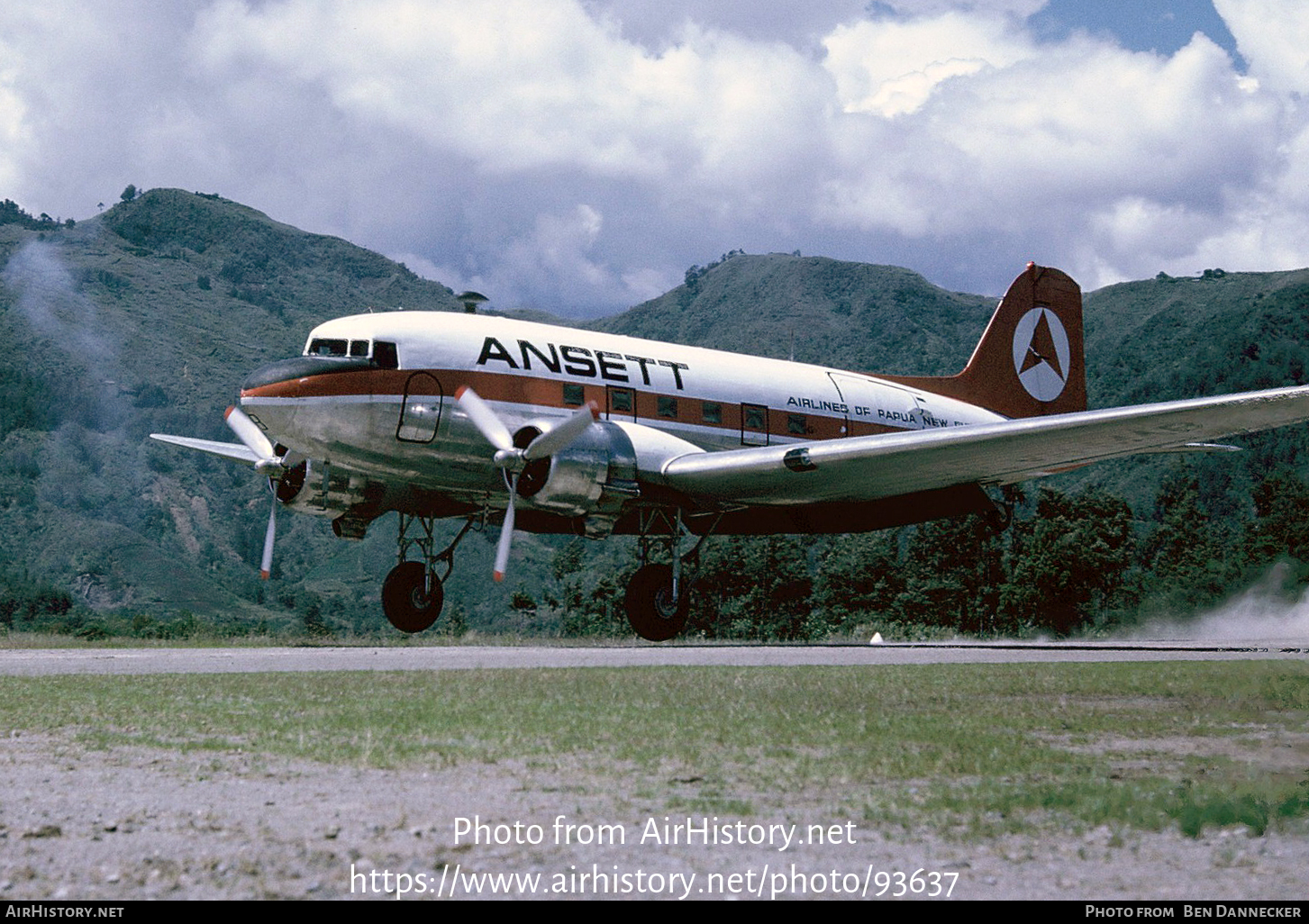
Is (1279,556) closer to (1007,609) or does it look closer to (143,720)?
(143,720)

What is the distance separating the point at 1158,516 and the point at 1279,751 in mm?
132918

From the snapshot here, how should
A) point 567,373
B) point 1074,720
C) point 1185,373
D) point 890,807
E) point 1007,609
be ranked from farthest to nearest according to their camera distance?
point 1185,373 → point 1007,609 → point 567,373 → point 1074,720 → point 890,807

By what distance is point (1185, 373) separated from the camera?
195375mm

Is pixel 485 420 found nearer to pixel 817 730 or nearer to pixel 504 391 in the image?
pixel 504 391

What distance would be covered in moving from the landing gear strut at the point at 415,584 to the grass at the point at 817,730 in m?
10.7

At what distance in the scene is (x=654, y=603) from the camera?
25422 mm

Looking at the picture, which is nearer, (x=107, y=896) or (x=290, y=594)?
(x=107, y=896)

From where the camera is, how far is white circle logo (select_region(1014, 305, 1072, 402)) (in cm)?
3481

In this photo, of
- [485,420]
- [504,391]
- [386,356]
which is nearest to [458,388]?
[504,391]

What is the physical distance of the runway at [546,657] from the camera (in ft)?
59.2

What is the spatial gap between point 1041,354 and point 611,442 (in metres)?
16.6

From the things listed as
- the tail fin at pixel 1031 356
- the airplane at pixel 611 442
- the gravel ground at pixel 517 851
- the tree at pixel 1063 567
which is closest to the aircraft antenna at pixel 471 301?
the airplane at pixel 611 442

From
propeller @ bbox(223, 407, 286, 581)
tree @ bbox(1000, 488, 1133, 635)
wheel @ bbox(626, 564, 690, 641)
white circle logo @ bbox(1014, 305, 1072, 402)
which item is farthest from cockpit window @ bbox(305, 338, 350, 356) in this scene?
tree @ bbox(1000, 488, 1133, 635)

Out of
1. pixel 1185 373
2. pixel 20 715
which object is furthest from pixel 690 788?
pixel 1185 373
